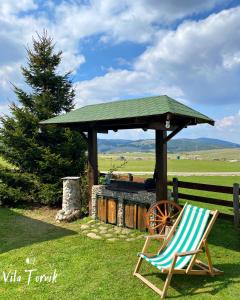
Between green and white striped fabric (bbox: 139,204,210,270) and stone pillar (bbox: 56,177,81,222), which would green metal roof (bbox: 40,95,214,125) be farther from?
green and white striped fabric (bbox: 139,204,210,270)

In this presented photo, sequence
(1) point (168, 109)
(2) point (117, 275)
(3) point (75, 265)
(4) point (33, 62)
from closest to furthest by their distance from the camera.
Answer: (2) point (117, 275) → (3) point (75, 265) → (1) point (168, 109) → (4) point (33, 62)

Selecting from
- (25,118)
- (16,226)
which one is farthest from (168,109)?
(25,118)

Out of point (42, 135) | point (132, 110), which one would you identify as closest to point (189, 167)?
point (42, 135)

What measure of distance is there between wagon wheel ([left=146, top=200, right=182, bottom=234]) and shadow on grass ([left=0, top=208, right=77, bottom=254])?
7.87 feet

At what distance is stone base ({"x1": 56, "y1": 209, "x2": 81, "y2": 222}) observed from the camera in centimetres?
1005

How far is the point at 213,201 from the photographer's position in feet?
30.7

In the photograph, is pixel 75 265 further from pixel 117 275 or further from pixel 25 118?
pixel 25 118

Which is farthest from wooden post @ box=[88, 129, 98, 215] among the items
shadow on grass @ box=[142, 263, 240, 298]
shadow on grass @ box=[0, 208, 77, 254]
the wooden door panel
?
shadow on grass @ box=[142, 263, 240, 298]

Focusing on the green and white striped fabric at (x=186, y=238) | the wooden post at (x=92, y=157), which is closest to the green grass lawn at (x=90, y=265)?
the green and white striped fabric at (x=186, y=238)

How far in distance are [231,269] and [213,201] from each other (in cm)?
357

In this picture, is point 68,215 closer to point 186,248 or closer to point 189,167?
point 186,248

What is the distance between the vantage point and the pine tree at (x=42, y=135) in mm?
12453

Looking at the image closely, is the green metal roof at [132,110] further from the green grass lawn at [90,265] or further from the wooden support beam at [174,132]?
the green grass lawn at [90,265]

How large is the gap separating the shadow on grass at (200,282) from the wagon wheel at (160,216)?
2.21 meters
